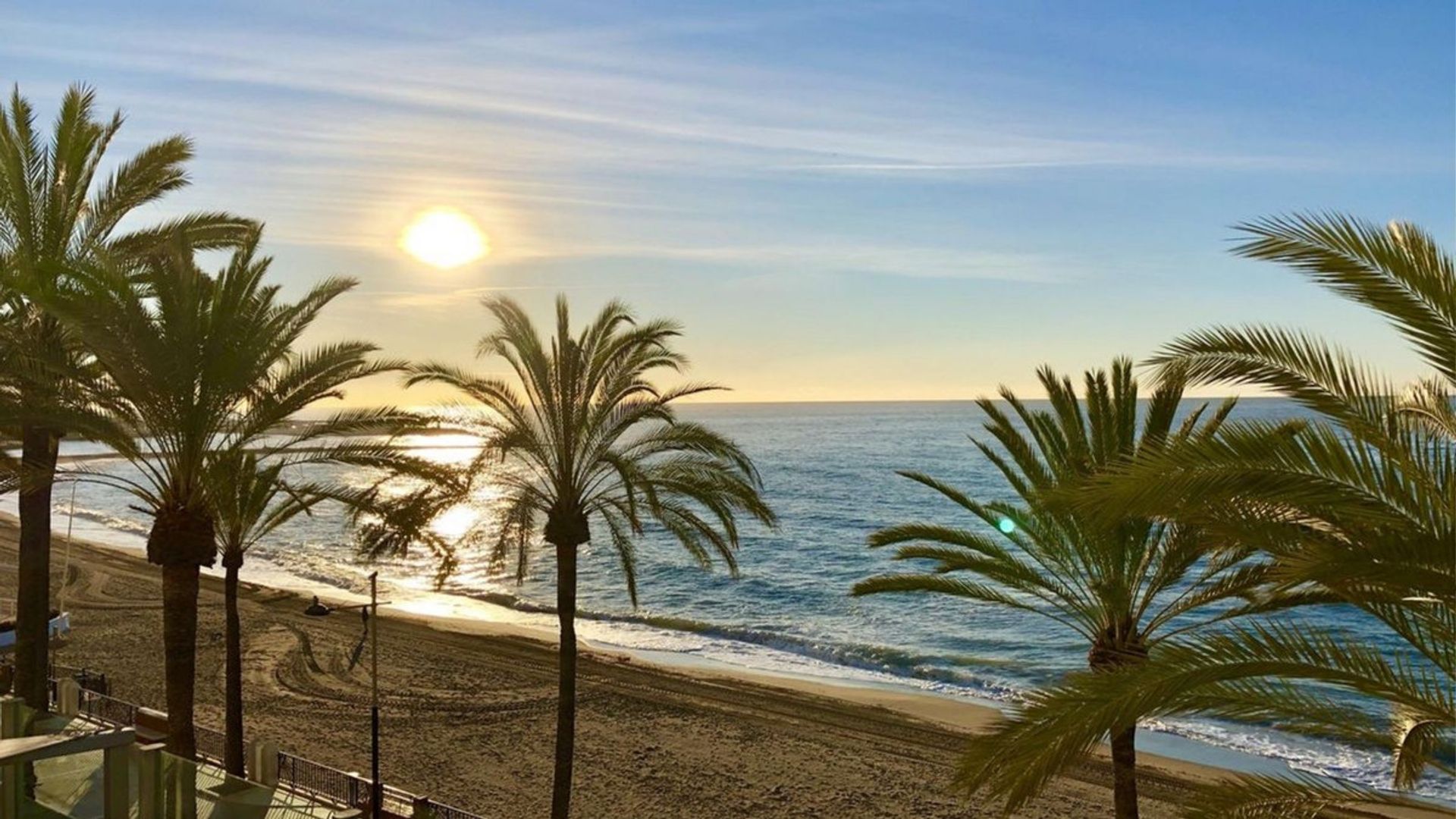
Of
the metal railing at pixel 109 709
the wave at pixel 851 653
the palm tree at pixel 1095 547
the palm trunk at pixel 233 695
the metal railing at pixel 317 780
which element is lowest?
the wave at pixel 851 653

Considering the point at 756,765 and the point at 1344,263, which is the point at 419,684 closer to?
the point at 756,765

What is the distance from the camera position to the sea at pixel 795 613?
2627 centimetres

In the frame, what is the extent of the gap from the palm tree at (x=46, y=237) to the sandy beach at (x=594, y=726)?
8.29m

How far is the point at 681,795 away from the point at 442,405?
34.7ft

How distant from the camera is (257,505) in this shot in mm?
16797

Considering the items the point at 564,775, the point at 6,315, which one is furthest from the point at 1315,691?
the point at 6,315

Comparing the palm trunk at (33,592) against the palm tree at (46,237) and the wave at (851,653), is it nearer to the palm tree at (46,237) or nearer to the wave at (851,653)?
the palm tree at (46,237)

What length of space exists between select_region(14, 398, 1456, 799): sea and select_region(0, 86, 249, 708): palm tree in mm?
3175

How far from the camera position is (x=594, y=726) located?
26.1 meters

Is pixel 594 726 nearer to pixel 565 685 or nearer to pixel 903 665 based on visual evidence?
pixel 565 685

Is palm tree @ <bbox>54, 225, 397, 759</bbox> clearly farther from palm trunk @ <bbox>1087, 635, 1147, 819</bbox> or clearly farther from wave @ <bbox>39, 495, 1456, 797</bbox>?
wave @ <bbox>39, 495, 1456, 797</bbox>

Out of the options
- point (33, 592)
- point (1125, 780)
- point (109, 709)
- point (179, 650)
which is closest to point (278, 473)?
point (179, 650)

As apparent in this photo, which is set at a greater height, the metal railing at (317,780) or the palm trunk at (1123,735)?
the palm trunk at (1123,735)

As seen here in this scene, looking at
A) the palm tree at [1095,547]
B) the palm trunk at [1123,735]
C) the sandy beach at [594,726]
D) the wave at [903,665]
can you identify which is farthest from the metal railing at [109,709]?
the wave at [903,665]
